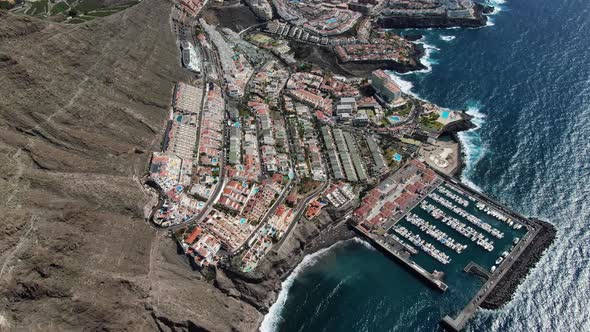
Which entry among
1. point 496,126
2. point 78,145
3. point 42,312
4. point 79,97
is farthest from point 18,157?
point 496,126

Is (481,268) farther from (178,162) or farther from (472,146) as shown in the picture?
(178,162)

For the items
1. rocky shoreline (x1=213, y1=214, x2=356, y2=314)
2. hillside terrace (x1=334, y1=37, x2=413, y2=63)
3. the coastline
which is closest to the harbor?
the coastline

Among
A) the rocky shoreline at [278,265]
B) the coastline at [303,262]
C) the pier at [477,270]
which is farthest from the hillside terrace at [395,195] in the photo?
the pier at [477,270]

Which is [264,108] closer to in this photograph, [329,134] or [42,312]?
[329,134]

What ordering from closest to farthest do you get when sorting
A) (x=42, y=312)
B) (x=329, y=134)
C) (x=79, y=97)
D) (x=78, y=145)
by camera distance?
(x=42, y=312), (x=78, y=145), (x=79, y=97), (x=329, y=134)

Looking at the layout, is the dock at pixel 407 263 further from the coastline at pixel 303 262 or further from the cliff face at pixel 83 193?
the cliff face at pixel 83 193

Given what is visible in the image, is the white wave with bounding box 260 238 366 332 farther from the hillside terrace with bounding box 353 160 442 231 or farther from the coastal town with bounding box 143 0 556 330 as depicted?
the coastal town with bounding box 143 0 556 330
